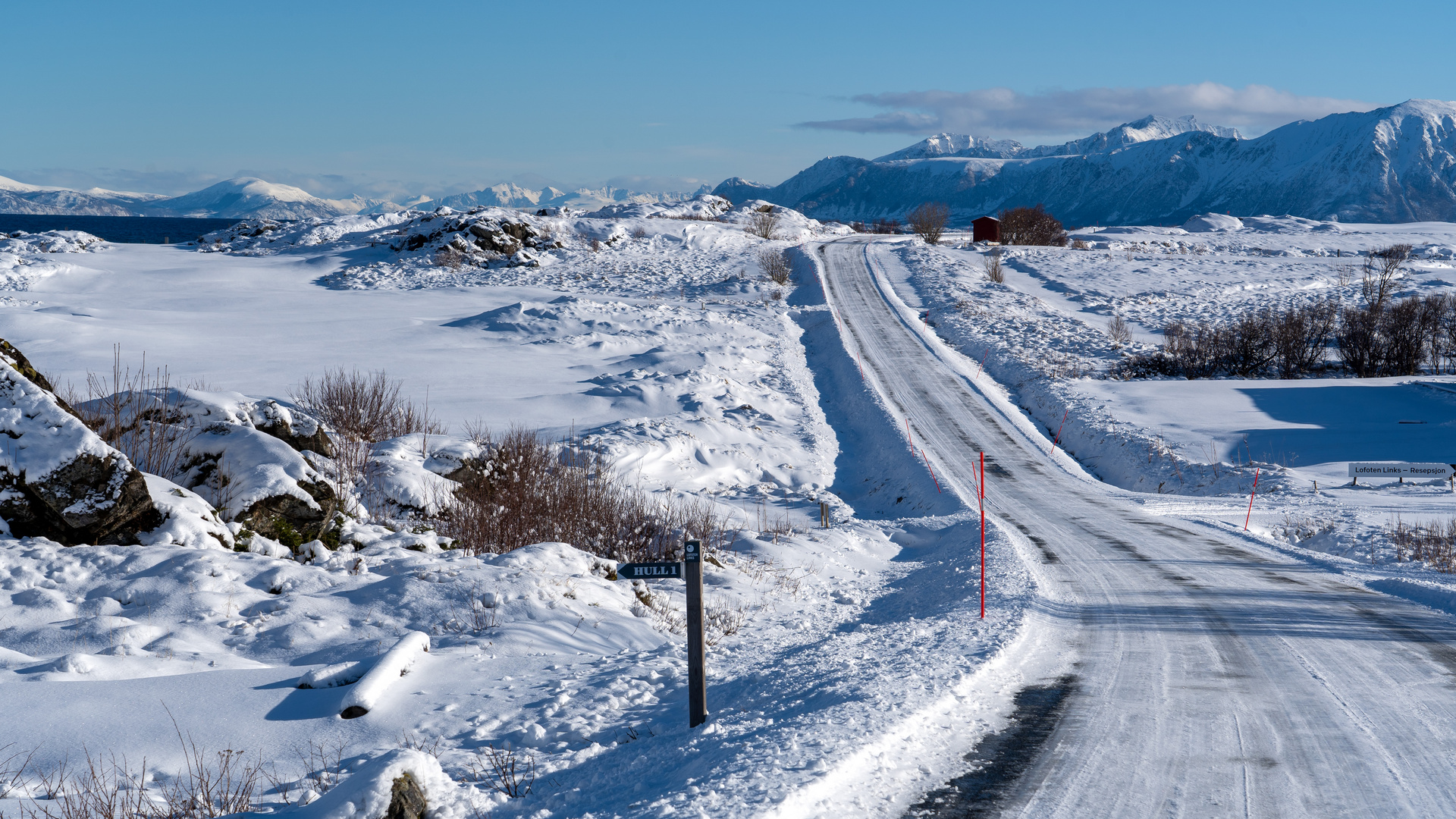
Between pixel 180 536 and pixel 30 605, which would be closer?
pixel 30 605

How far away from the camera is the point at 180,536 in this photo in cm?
753

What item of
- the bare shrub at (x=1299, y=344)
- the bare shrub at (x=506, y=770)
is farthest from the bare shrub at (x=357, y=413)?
the bare shrub at (x=1299, y=344)

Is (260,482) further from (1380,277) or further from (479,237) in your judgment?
(1380,277)

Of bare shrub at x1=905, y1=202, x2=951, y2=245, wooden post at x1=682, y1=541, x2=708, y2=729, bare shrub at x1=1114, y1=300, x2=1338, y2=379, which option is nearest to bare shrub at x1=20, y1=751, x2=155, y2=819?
wooden post at x1=682, y1=541, x2=708, y2=729

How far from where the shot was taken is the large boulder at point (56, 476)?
7078 millimetres

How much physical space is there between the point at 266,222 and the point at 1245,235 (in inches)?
4006

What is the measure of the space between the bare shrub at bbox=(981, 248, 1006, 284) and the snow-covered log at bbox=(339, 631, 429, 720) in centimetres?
4826

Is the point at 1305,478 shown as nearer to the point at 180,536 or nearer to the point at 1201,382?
the point at 1201,382

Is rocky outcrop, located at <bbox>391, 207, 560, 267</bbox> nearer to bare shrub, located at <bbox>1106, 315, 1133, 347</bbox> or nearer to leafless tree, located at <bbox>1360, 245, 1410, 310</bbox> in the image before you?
bare shrub, located at <bbox>1106, 315, 1133, 347</bbox>

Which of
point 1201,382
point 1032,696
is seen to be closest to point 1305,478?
point 1201,382

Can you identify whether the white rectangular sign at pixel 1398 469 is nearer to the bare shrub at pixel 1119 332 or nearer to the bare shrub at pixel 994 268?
the bare shrub at pixel 1119 332

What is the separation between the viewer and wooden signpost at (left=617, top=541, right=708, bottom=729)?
4770 millimetres

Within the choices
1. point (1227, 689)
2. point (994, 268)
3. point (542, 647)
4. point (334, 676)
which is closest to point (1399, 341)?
point (994, 268)

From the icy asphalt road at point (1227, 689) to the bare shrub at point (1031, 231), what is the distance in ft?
208
